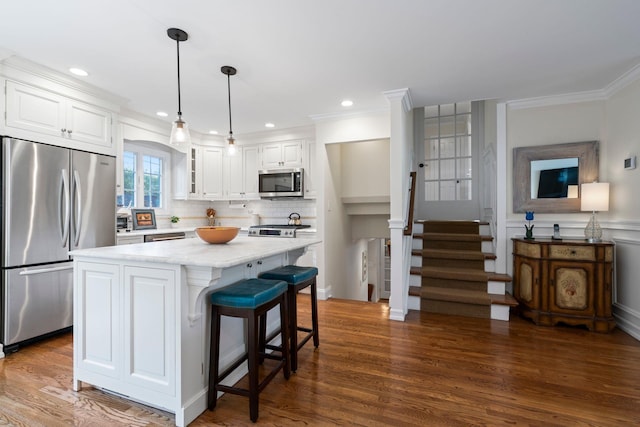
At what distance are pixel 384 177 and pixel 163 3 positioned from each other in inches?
151

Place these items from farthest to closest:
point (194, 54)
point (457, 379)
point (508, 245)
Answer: point (508, 245) → point (194, 54) → point (457, 379)

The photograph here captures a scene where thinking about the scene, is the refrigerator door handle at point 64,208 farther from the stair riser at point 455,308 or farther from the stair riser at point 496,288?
the stair riser at point 496,288

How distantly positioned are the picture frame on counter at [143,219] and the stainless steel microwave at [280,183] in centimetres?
158

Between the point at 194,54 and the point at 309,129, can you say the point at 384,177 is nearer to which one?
the point at 309,129

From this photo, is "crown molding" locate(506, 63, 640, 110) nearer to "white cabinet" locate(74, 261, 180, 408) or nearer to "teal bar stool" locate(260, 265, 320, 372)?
"teal bar stool" locate(260, 265, 320, 372)

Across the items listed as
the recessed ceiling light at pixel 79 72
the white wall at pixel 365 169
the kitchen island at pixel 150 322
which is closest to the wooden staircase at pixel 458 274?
the white wall at pixel 365 169

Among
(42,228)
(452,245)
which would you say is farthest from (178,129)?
(452,245)

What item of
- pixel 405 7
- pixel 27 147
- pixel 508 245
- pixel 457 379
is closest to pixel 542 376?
pixel 457 379

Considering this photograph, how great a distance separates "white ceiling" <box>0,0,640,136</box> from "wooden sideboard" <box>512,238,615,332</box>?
5.69 feet

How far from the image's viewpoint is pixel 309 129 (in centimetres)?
466

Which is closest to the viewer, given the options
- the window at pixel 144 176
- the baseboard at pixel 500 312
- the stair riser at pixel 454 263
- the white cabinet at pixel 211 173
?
the baseboard at pixel 500 312

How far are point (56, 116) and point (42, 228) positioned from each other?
3.56ft

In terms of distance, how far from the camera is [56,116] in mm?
2908

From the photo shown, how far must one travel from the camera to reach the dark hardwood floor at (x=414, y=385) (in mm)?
1764
